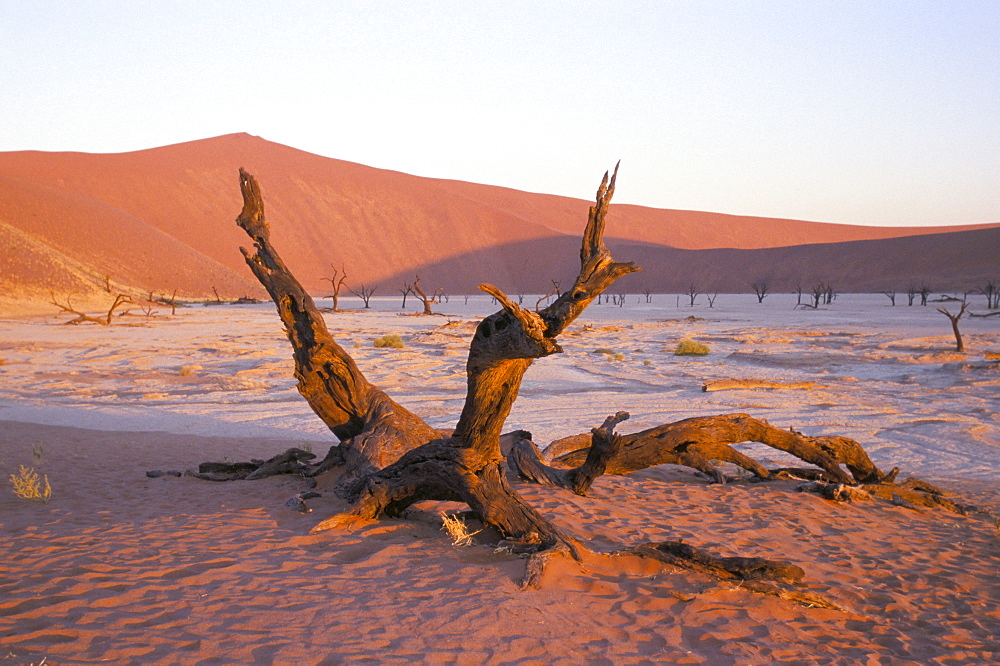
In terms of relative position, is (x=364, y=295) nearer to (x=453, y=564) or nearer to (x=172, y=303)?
(x=172, y=303)

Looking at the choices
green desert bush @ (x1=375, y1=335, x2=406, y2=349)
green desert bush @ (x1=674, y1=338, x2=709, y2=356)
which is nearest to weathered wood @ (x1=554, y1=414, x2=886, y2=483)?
A: green desert bush @ (x1=674, y1=338, x2=709, y2=356)

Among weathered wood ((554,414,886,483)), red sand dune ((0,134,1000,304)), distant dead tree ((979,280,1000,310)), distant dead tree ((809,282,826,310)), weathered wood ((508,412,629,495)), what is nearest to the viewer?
weathered wood ((508,412,629,495))

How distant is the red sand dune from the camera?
6756 centimetres

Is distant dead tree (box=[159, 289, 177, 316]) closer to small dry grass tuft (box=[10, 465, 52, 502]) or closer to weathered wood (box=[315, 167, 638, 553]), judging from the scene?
small dry grass tuft (box=[10, 465, 52, 502])

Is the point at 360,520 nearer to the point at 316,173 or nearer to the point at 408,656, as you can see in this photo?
the point at 408,656

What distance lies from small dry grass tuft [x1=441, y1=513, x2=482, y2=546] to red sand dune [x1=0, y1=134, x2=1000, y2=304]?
6004cm

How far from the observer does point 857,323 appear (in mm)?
35594

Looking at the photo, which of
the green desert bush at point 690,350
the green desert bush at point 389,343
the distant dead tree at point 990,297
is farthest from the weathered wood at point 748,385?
the distant dead tree at point 990,297

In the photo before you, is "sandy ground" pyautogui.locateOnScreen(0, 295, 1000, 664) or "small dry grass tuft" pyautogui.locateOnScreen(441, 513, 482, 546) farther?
"small dry grass tuft" pyautogui.locateOnScreen(441, 513, 482, 546)

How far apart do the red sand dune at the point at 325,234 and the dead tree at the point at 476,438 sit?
5805cm

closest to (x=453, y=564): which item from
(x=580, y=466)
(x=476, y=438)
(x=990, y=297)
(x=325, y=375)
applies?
(x=476, y=438)

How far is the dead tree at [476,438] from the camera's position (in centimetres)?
368

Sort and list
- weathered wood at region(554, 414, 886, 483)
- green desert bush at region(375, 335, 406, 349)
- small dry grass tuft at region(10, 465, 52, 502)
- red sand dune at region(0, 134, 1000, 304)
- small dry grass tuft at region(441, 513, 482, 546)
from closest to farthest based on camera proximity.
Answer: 1. small dry grass tuft at region(441, 513, 482, 546)
2. small dry grass tuft at region(10, 465, 52, 502)
3. weathered wood at region(554, 414, 886, 483)
4. green desert bush at region(375, 335, 406, 349)
5. red sand dune at region(0, 134, 1000, 304)

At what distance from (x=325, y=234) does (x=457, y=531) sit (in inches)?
4113
